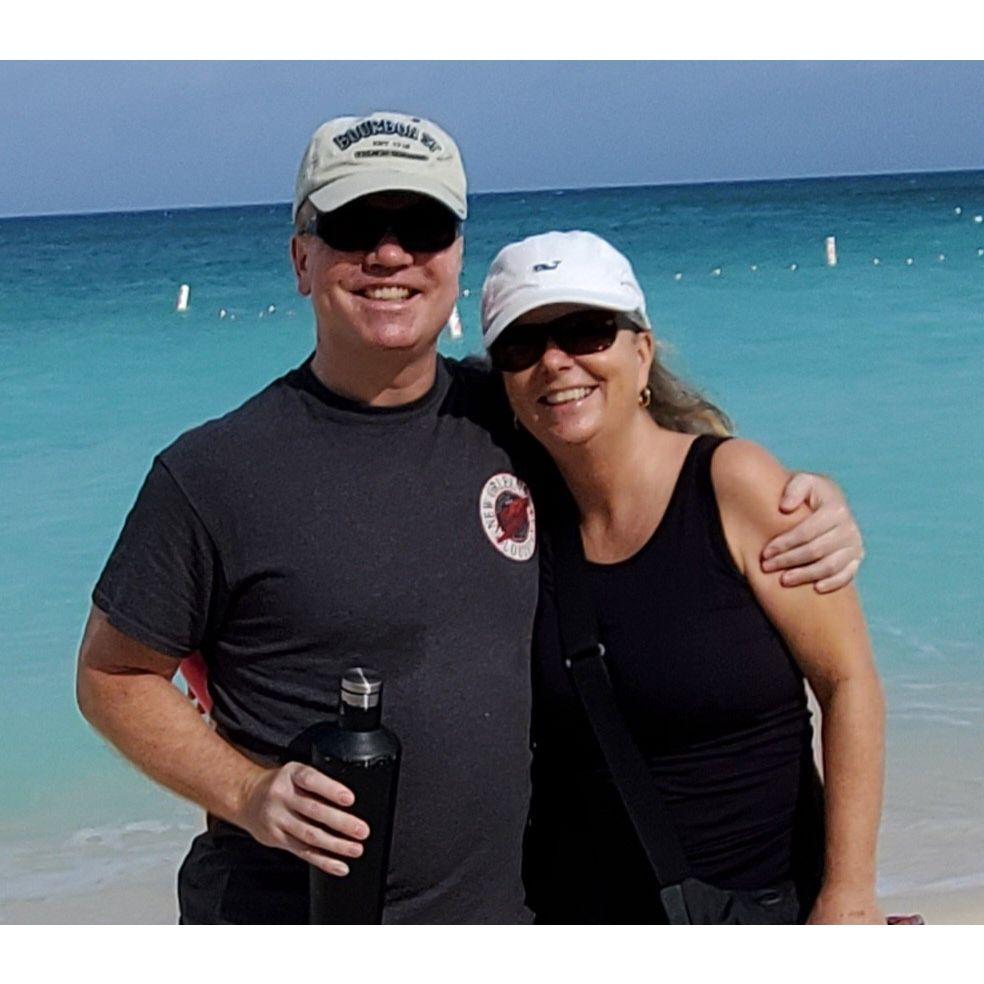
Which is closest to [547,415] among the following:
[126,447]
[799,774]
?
[799,774]

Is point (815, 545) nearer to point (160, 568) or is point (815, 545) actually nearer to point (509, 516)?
point (509, 516)

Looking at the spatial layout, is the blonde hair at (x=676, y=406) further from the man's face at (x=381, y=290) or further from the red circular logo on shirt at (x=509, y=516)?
the man's face at (x=381, y=290)

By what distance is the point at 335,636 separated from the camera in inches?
109

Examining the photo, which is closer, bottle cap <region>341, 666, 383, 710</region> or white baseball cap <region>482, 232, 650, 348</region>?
bottle cap <region>341, 666, 383, 710</region>

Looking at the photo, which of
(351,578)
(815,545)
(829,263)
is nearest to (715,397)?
(815,545)

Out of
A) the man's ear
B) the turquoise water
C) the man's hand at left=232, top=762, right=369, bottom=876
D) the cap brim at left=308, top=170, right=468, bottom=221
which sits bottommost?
the man's hand at left=232, top=762, right=369, bottom=876

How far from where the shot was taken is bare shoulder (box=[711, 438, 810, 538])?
2664 mm

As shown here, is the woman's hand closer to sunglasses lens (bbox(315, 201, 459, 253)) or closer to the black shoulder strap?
the black shoulder strap

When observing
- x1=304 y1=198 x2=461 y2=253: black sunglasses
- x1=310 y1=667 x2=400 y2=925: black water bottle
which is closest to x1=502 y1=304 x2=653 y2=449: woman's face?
x1=304 y1=198 x2=461 y2=253: black sunglasses

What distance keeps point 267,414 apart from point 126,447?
15.3 m

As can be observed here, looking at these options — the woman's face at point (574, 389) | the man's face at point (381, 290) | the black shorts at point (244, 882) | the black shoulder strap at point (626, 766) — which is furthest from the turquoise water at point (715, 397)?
the black shorts at point (244, 882)

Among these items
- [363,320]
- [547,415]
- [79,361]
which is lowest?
[547,415]

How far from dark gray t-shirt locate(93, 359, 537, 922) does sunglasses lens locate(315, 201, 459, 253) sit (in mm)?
292
